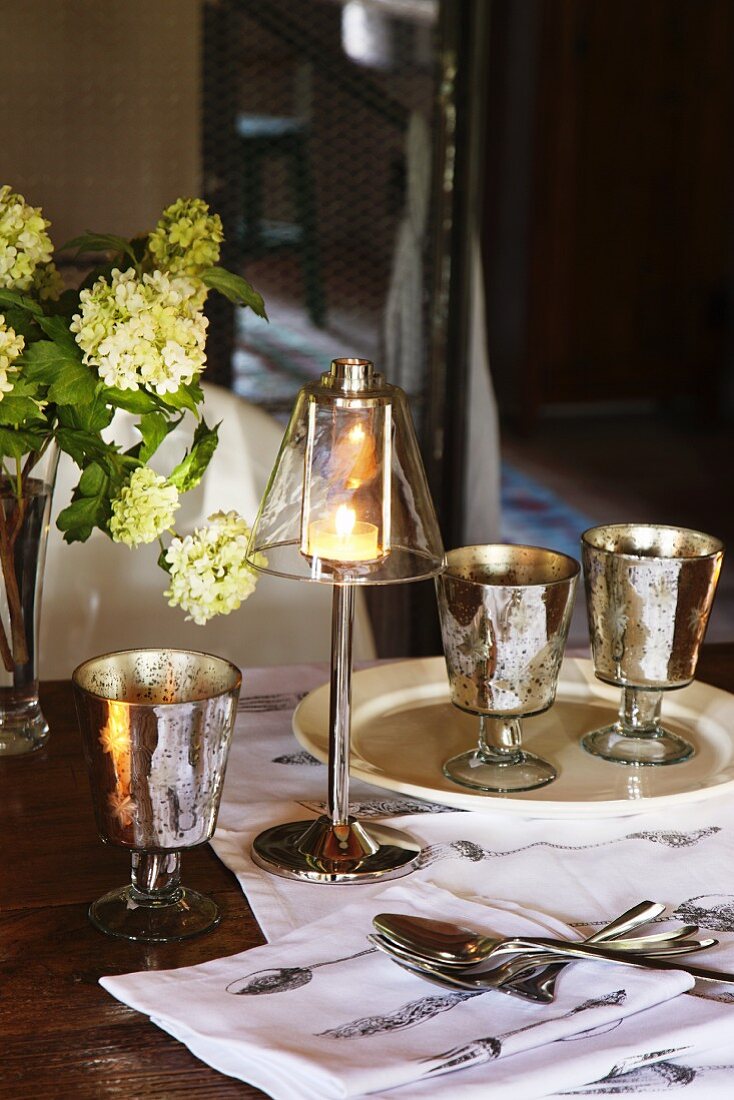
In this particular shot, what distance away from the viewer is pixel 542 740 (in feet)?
3.25

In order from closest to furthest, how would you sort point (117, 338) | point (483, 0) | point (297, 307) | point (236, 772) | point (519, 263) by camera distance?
1. point (117, 338)
2. point (236, 772)
3. point (483, 0)
4. point (297, 307)
5. point (519, 263)

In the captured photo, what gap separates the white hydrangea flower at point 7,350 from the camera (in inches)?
30.9

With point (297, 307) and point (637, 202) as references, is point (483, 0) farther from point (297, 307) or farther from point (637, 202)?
point (637, 202)

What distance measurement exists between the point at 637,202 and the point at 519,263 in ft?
1.68

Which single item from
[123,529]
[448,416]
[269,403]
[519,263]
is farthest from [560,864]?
[519,263]

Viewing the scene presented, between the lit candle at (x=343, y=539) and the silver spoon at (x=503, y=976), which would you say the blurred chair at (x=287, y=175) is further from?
the silver spoon at (x=503, y=976)

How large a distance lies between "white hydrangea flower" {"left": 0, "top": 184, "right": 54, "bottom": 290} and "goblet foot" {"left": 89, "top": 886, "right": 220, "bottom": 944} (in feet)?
1.26

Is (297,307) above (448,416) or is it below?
above

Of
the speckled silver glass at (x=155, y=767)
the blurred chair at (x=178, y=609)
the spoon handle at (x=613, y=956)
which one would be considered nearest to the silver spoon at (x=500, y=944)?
Answer: the spoon handle at (x=613, y=956)

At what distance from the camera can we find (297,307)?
249 centimetres

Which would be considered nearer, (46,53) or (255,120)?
(46,53)

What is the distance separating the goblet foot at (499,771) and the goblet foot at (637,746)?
A: 2.0 inches

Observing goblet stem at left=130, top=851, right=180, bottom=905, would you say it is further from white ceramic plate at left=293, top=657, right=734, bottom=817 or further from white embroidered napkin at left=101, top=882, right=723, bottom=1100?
white ceramic plate at left=293, top=657, right=734, bottom=817

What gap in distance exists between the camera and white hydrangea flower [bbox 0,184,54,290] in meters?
0.85
